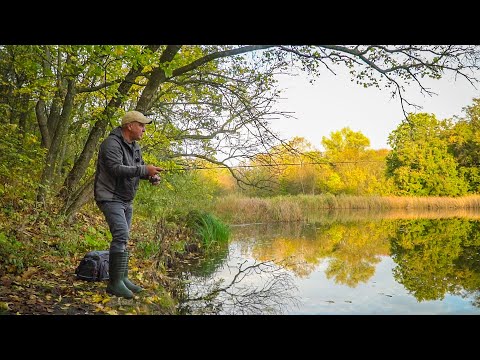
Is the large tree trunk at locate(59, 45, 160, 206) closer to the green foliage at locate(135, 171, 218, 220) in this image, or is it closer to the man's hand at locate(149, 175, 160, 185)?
the green foliage at locate(135, 171, 218, 220)

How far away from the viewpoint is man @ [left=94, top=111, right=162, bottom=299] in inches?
111

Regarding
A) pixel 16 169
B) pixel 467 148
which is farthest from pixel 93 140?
pixel 467 148

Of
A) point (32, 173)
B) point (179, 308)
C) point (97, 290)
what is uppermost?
point (32, 173)

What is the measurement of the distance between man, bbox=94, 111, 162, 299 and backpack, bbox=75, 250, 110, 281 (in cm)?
41

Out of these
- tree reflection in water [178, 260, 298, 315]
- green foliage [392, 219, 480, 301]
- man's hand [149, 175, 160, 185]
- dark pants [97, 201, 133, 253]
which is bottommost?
tree reflection in water [178, 260, 298, 315]

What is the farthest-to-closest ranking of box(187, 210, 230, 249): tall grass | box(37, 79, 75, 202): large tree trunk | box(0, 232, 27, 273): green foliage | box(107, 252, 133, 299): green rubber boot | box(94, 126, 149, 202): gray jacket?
box(187, 210, 230, 249): tall grass, box(37, 79, 75, 202): large tree trunk, box(0, 232, 27, 273): green foliage, box(107, 252, 133, 299): green rubber boot, box(94, 126, 149, 202): gray jacket

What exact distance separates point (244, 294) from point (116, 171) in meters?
2.20

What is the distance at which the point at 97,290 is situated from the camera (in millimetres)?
3172

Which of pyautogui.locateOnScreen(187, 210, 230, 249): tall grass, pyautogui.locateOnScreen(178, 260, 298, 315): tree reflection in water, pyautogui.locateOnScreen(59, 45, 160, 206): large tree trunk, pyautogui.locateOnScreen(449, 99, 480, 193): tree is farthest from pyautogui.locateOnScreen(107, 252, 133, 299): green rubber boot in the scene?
pyautogui.locateOnScreen(449, 99, 480, 193): tree

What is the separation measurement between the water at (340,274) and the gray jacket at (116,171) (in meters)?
1.37
